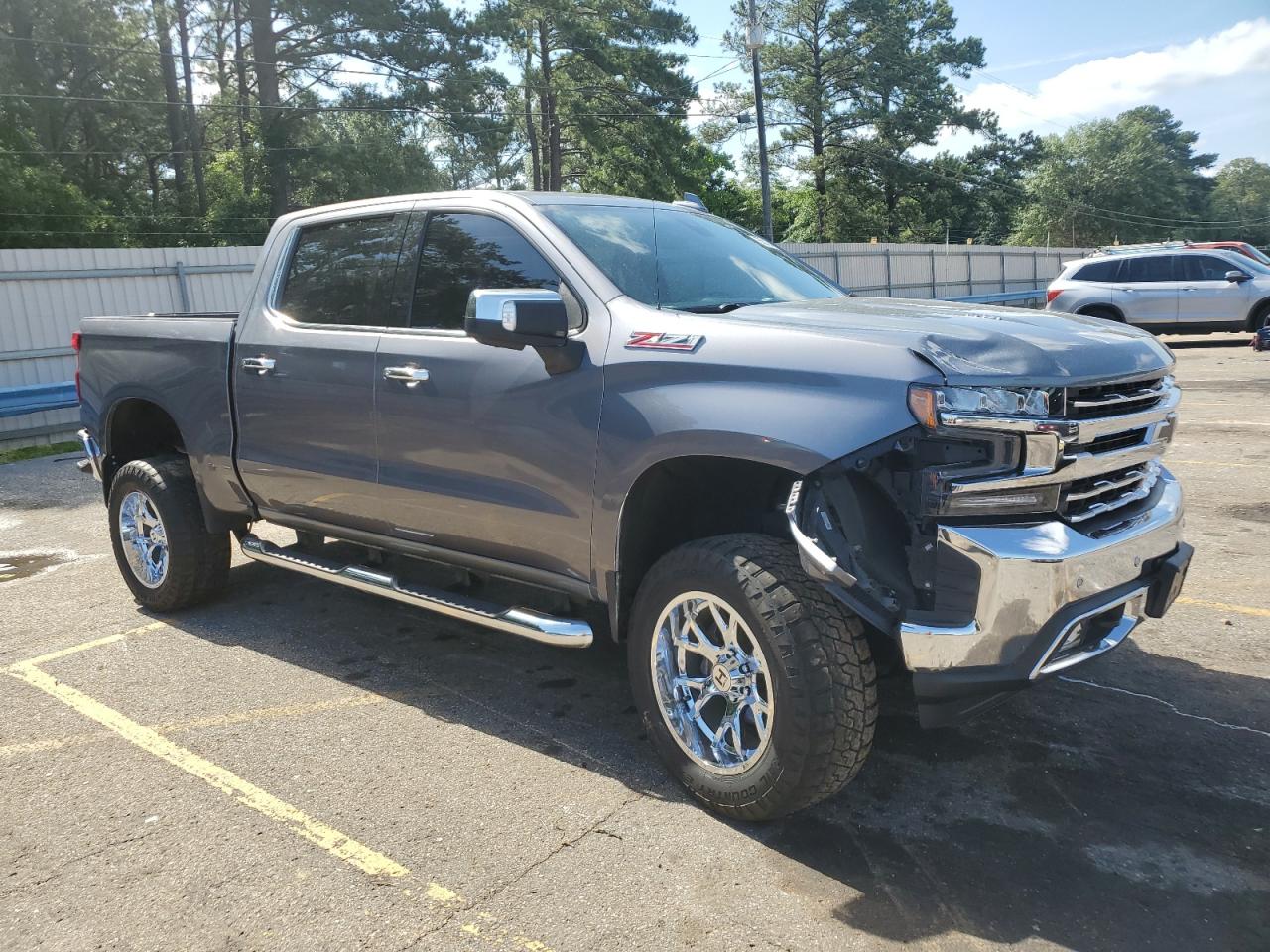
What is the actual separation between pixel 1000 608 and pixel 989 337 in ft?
2.63

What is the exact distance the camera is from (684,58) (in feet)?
134

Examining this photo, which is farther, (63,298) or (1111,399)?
(63,298)

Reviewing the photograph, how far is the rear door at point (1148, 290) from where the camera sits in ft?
59.1

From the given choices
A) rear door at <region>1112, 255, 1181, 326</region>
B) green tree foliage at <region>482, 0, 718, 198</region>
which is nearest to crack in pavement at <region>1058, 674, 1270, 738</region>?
rear door at <region>1112, 255, 1181, 326</region>

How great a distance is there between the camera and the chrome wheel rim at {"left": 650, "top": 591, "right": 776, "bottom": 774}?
3.22 metres

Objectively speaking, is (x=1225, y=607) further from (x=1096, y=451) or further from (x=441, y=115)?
(x=441, y=115)

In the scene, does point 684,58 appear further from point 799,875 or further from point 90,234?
point 799,875

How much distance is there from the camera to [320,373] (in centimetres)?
454

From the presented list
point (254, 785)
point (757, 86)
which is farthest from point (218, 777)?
point (757, 86)

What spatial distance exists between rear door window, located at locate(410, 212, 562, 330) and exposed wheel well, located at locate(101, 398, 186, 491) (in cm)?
222

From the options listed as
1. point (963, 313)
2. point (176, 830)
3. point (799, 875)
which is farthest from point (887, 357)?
point (176, 830)

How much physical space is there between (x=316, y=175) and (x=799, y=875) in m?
34.1

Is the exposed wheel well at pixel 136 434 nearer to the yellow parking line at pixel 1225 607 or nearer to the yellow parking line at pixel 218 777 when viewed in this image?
the yellow parking line at pixel 218 777

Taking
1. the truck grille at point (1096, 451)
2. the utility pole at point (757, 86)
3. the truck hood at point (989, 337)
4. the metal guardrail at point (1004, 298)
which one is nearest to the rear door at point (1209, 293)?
the metal guardrail at point (1004, 298)
